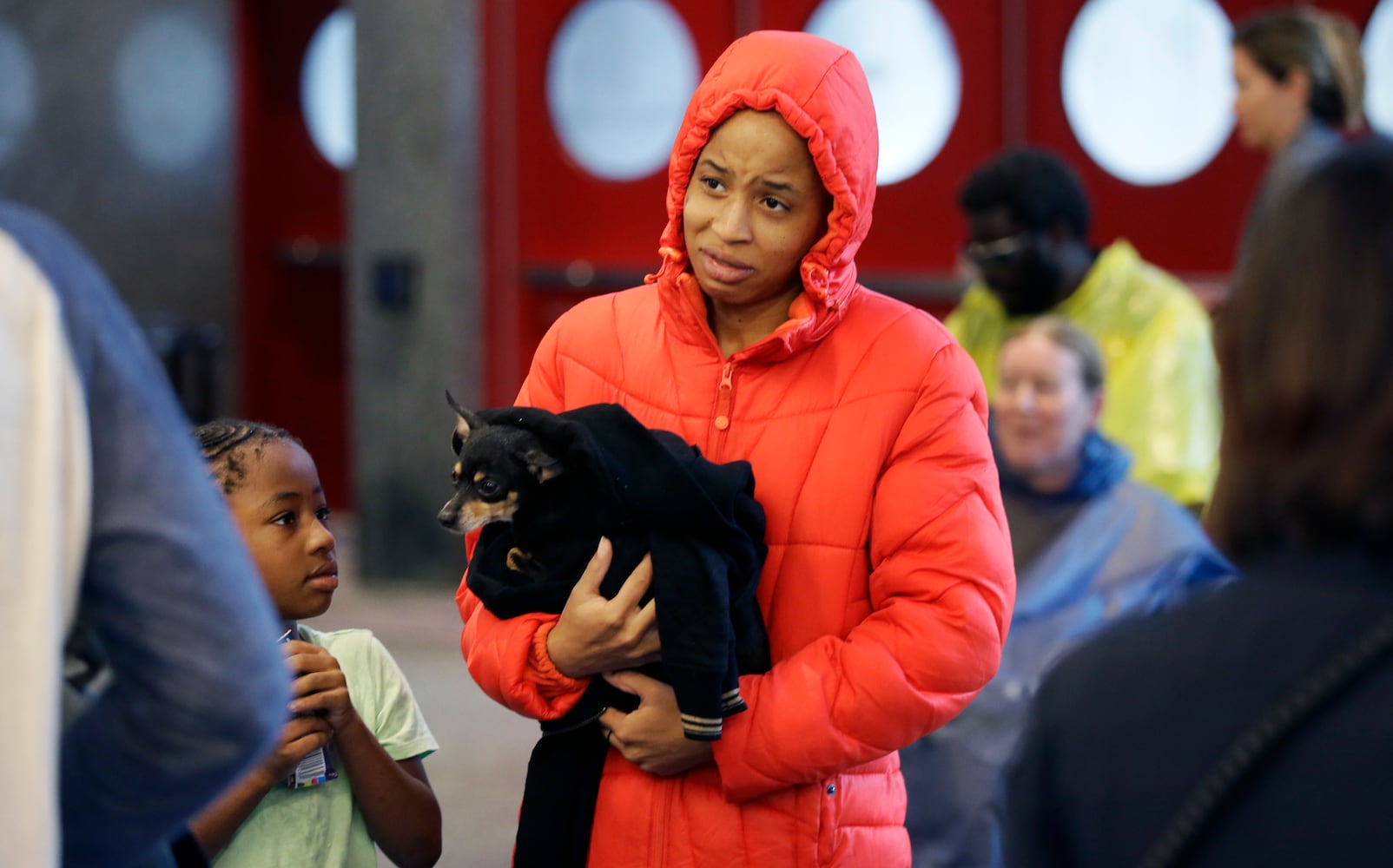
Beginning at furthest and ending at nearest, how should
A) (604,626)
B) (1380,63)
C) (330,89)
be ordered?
(330,89), (1380,63), (604,626)

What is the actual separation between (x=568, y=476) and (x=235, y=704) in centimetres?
77

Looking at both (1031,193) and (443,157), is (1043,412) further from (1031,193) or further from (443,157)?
(443,157)

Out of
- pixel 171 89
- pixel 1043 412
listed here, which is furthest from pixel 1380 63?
pixel 171 89

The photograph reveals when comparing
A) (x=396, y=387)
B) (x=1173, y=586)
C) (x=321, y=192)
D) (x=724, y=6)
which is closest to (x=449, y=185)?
(x=396, y=387)

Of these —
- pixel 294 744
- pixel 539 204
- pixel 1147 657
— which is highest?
pixel 539 204

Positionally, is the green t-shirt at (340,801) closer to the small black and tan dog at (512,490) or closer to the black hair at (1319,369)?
the small black and tan dog at (512,490)

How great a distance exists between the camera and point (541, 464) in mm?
1854

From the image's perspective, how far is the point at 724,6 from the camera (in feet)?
21.8

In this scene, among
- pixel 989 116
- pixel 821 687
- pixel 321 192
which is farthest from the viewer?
pixel 321 192

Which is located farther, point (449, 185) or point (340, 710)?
point (449, 185)

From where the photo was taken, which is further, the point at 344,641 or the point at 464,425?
the point at 344,641

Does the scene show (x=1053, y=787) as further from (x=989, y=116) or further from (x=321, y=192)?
(x=321, y=192)

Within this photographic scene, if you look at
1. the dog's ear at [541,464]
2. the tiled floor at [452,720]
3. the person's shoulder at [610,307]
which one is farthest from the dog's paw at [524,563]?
the tiled floor at [452,720]

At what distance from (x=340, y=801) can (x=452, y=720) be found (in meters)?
3.38
